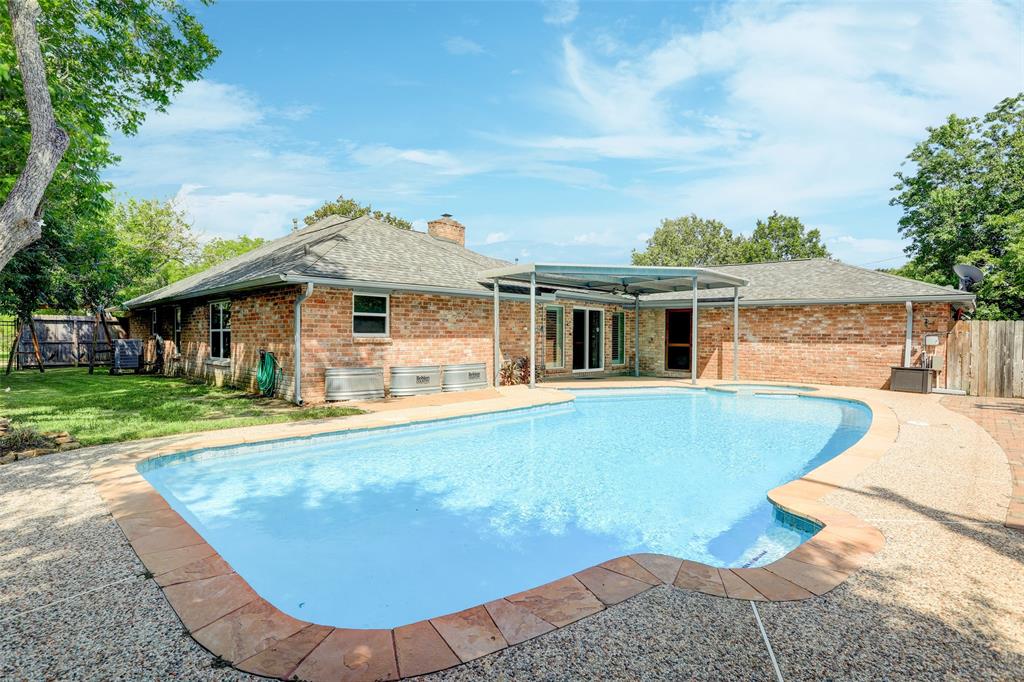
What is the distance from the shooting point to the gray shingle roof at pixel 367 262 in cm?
1093

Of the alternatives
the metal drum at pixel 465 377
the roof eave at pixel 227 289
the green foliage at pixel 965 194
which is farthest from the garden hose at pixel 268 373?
the green foliage at pixel 965 194

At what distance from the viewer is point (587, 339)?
17.3m

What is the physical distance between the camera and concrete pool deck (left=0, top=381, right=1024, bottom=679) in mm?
2275

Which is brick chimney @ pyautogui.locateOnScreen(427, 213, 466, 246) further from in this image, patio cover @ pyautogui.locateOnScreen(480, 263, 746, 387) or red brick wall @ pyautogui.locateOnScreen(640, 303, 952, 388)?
red brick wall @ pyautogui.locateOnScreen(640, 303, 952, 388)

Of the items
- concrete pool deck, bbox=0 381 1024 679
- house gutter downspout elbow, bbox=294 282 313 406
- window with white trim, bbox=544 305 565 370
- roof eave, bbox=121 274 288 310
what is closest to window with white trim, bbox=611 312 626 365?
window with white trim, bbox=544 305 565 370

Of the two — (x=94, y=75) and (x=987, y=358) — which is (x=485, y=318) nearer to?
(x=94, y=75)

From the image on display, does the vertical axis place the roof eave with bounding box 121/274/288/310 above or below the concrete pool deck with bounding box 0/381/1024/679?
above

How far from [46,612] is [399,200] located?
115 ft

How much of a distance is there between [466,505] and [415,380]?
6.73 m

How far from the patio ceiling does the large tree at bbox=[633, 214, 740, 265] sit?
38.0 m

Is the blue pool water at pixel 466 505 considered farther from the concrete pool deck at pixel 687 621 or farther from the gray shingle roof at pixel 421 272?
the gray shingle roof at pixel 421 272

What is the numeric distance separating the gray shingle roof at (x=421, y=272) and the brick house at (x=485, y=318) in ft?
0.20

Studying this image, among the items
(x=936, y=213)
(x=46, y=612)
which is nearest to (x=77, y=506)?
(x=46, y=612)

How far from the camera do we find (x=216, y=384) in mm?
13719
